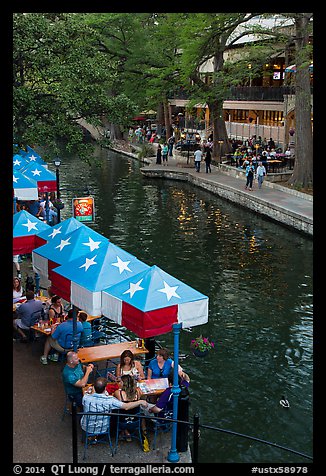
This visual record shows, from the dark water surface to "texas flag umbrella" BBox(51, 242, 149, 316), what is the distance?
2804 millimetres

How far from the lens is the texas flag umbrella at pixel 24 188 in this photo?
19.0m

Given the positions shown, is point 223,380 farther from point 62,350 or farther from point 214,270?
point 214,270

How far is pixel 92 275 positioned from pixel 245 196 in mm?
21167

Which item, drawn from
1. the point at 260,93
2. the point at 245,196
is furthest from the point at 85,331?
the point at 260,93

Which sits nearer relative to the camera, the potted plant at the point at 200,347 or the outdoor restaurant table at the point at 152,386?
the outdoor restaurant table at the point at 152,386

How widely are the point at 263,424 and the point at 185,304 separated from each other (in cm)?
309

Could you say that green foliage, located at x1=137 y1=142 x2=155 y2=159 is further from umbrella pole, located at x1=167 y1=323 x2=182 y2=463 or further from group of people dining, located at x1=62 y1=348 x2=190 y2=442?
umbrella pole, located at x1=167 y1=323 x2=182 y2=463

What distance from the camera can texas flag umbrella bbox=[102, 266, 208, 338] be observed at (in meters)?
9.34

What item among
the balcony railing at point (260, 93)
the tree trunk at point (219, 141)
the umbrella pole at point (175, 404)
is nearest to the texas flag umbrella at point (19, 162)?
the umbrella pole at point (175, 404)

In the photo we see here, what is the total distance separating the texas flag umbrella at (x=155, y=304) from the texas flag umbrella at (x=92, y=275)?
505 mm

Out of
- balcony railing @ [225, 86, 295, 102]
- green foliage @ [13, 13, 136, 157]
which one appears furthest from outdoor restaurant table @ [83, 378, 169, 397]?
balcony railing @ [225, 86, 295, 102]

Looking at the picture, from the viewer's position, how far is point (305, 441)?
1056 cm

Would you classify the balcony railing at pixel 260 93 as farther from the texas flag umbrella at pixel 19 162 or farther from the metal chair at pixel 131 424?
the metal chair at pixel 131 424

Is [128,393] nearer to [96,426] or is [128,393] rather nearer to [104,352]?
[96,426]
